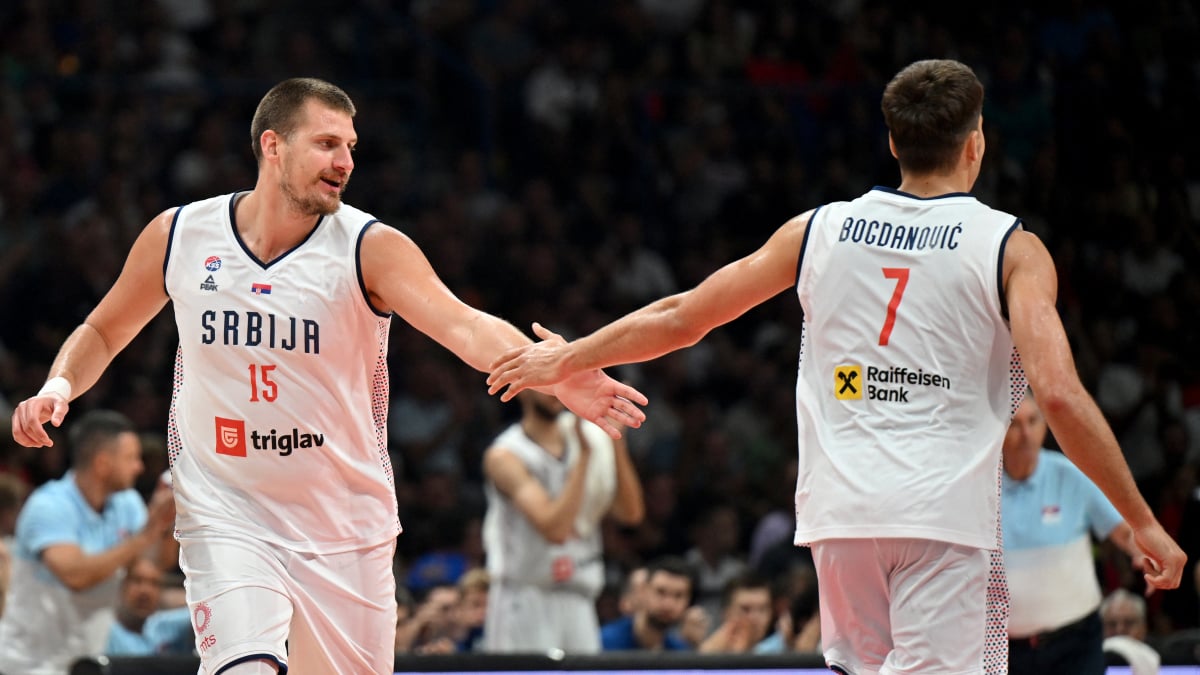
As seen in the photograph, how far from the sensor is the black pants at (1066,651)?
692cm

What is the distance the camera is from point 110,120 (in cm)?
1351

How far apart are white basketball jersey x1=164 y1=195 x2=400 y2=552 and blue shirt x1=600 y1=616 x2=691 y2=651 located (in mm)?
4396

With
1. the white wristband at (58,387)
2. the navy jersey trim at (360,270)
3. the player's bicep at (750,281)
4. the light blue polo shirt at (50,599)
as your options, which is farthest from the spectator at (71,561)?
the player's bicep at (750,281)

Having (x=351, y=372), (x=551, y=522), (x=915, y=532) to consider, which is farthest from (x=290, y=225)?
(x=551, y=522)

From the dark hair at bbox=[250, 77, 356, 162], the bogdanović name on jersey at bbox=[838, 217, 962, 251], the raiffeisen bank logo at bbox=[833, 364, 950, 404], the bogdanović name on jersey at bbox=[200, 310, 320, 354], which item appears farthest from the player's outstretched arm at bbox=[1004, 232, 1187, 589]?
the dark hair at bbox=[250, 77, 356, 162]

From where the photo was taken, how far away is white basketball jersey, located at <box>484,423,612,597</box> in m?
9.73

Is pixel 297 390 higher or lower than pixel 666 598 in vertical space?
higher

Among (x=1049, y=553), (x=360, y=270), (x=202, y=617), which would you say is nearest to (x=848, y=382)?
(x=360, y=270)

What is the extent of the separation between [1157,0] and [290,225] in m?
11.4

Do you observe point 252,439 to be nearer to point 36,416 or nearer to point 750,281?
point 36,416

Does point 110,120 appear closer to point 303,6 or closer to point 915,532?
point 303,6

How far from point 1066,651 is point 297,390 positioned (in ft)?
11.9

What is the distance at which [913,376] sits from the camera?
4.57 m

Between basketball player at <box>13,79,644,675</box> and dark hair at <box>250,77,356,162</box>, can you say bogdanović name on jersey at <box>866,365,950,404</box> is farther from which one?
dark hair at <box>250,77,356,162</box>
